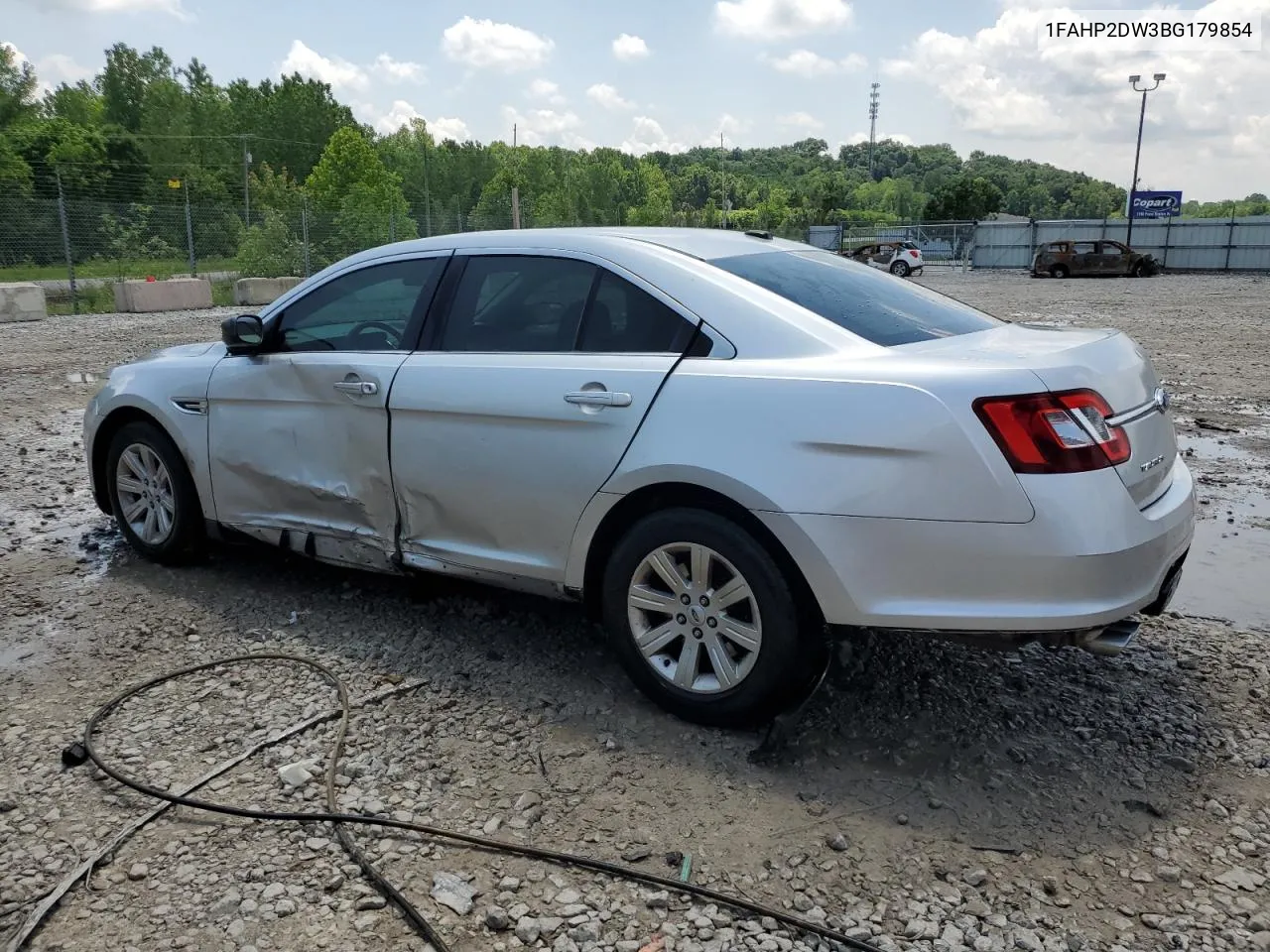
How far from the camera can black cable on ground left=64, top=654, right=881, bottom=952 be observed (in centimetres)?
252

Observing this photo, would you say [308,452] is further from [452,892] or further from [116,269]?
[116,269]

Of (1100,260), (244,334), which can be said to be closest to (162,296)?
(244,334)

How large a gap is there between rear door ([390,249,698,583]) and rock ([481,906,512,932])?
4.32ft

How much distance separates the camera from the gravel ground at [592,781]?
256 centimetres

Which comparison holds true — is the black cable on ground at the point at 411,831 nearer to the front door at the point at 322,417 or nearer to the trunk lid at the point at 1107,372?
the front door at the point at 322,417

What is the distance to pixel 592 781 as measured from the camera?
3191mm

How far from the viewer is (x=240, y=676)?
396 cm

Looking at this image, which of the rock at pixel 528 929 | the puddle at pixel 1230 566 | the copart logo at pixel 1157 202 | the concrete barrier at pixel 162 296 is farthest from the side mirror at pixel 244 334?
the copart logo at pixel 1157 202

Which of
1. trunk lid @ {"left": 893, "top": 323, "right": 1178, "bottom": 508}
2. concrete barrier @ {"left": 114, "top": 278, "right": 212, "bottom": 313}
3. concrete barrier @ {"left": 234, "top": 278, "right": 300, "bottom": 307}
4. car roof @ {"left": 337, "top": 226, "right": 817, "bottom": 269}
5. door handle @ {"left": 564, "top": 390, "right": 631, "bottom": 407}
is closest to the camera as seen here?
trunk lid @ {"left": 893, "top": 323, "right": 1178, "bottom": 508}

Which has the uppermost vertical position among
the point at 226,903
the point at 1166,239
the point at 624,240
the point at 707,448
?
the point at 624,240

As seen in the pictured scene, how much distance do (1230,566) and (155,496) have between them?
5346 millimetres

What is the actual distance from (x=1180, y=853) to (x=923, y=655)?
1.34 metres

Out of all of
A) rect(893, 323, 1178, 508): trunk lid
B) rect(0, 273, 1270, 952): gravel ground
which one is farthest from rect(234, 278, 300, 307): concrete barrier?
rect(893, 323, 1178, 508): trunk lid

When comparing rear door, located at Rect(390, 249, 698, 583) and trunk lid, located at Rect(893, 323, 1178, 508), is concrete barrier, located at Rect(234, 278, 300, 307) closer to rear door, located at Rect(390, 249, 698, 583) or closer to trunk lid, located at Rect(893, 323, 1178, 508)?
rear door, located at Rect(390, 249, 698, 583)
